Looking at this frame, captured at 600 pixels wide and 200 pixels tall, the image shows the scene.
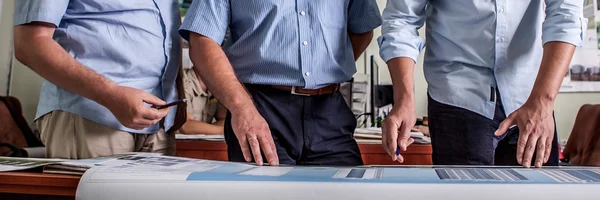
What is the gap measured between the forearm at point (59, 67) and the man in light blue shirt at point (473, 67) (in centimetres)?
53

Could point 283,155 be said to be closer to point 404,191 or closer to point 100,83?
point 100,83

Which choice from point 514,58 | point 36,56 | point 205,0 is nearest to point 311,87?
point 205,0

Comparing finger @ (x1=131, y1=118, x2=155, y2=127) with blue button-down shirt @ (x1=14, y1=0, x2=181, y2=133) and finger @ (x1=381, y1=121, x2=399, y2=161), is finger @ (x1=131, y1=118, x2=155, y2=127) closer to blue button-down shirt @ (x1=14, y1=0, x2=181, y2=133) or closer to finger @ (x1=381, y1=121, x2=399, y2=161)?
blue button-down shirt @ (x1=14, y1=0, x2=181, y2=133)

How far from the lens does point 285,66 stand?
42.7 inches

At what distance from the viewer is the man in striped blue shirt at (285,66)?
1069mm

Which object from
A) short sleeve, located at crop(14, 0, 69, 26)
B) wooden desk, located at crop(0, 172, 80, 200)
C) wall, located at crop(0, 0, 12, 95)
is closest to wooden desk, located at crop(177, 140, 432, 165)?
short sleeve, located at crop(14, 0, 69, 26)

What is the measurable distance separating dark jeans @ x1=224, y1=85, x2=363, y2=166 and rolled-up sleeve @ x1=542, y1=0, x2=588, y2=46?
450mm

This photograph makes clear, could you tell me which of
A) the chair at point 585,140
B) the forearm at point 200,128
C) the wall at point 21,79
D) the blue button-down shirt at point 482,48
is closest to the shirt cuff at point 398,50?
the blue button-down shirt at point 482,48

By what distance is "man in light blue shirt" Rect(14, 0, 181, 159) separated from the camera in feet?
3.14

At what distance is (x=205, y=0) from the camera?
3.67 ft

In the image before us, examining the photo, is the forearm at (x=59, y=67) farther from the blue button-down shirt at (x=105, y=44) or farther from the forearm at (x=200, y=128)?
the forearm at (x=200, y=128)

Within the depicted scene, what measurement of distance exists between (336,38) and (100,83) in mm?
510

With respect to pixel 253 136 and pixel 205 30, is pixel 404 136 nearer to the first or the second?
pixel 253 136

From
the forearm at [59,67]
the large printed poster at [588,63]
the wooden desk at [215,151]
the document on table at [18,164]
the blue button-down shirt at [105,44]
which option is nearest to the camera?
the document on table at [18,164]
